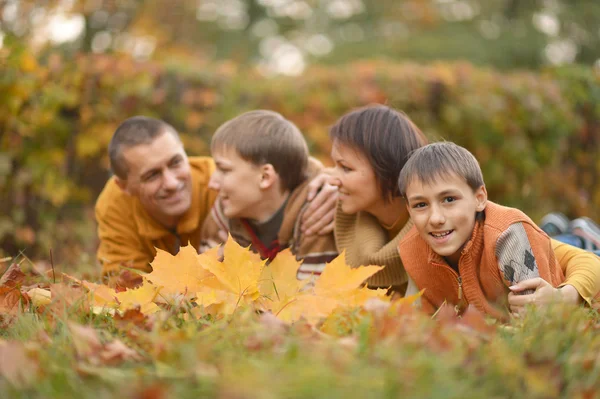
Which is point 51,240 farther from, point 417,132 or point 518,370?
point 518,370

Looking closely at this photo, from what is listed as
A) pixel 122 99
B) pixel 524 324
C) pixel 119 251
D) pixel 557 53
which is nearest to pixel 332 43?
pixel 557 53

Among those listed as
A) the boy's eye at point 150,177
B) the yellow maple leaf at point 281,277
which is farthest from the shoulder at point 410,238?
the boy's eye at point 150,177

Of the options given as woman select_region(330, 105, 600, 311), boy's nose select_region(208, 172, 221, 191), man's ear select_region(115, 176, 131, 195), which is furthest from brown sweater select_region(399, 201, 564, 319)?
man's ear select_region(115, 176, 131, 195)

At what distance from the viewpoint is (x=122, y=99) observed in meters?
4.98

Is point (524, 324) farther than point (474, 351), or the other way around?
point (524, 324)

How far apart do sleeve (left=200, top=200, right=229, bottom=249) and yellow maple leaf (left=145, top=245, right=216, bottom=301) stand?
1.20 meters

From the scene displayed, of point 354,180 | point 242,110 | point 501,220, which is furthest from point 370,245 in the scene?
point 242,110

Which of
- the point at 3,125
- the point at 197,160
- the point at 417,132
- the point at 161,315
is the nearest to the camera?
the point at 161,315

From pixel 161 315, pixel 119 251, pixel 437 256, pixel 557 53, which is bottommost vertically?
pixel 557 53

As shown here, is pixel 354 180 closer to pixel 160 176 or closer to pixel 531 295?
pixel 531 295

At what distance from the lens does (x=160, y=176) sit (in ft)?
11.0

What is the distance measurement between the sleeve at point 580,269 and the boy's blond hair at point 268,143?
1.34m

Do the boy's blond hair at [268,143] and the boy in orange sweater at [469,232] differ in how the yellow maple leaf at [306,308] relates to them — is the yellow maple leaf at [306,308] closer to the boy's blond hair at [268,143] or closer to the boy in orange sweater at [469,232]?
the boy in orange sweater at [469,232]

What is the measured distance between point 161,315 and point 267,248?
157 centimetres
